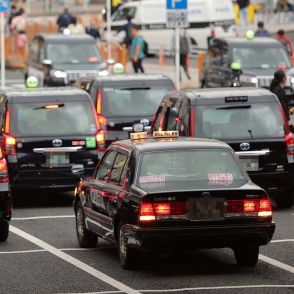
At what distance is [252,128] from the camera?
19.4 m

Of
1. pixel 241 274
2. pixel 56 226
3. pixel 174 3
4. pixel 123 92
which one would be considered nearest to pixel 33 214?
pixel 56 226

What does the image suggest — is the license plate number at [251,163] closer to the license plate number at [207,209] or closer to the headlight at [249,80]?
the license plate number at [207,209]

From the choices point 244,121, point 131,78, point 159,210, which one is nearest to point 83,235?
point 159,210

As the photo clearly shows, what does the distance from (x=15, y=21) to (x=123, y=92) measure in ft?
102

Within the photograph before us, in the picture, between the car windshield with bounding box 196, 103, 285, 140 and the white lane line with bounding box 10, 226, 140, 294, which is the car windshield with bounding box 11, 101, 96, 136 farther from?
the white lane line with bounding box 10, 226, 140, 294

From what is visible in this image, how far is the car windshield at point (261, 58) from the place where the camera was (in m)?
34.6

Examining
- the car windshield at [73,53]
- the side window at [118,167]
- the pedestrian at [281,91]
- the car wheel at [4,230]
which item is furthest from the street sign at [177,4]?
the side window at [118,167]

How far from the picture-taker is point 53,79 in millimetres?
36844

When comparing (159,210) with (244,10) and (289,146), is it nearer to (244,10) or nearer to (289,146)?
(289,146)

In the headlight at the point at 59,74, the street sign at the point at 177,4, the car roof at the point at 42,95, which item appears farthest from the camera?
the headlight at the point at 59,74

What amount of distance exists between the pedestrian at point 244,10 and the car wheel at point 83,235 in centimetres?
4971

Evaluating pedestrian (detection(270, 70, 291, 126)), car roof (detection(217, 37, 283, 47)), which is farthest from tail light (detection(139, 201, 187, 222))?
car roof (detection(217, 37, 283, 47))

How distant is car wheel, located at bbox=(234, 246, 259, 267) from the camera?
552 inches

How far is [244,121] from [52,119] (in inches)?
120
